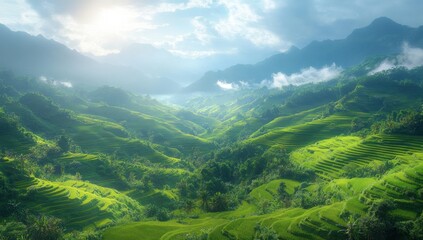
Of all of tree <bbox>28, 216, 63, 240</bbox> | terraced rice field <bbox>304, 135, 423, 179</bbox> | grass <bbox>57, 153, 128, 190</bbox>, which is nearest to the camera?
tree <bbox>28, 216, 63, 240</bbox>

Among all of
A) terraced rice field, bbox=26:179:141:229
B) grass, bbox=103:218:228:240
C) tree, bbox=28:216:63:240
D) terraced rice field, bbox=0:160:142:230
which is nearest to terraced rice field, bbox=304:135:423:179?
grass, bbox=103:218:228:240

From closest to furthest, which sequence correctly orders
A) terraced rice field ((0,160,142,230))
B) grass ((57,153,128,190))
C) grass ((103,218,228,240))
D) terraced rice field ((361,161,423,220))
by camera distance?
terraced rice field ((361,161,423,220)), grass ((103,218,228,240)), terraced rice field ((0,160,142,230)), grass ((57,153,128,190))

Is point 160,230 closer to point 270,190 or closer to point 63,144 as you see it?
point 270,190

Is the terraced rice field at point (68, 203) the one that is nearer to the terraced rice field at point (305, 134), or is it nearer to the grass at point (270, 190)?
the grass at point (270, 190)

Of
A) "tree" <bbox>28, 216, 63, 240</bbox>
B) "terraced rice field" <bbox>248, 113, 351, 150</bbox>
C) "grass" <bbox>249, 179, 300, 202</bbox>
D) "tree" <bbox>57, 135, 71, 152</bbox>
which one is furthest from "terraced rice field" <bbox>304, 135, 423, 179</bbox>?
"tree" <bbox>57, 135, 71, 152</bbox>

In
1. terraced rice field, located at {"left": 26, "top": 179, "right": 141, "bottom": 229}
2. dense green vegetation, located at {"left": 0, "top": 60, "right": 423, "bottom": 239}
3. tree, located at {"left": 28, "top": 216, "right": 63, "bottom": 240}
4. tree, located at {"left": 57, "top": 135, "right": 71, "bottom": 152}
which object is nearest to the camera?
dense green vegetation, located at {"left": 0, "top": 60, "right": 423, "bottom": 239}

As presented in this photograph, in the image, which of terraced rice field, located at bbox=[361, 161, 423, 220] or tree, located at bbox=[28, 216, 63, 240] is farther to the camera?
tree, located at bbox=[28, 216, 63, 240]

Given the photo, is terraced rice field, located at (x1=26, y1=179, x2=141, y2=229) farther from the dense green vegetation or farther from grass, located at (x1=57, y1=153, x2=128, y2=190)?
grass, located at (x1=57, y1=153, x2=128, y2=190)

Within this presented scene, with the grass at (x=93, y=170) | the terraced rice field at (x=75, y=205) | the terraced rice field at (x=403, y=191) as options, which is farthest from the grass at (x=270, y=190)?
the grass at (x=93, y=170)

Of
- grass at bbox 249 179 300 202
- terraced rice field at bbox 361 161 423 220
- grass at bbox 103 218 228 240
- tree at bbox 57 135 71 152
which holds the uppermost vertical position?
tree at bbox 57 135 71 152

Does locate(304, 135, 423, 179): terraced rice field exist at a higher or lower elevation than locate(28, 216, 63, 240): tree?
higher

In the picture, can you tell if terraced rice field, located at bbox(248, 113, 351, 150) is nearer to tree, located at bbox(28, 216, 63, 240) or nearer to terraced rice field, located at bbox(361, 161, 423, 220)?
terraced rice field, located at bbox(361, 161, 423, 220)

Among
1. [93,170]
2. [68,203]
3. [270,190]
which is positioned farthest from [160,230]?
[93,170]
